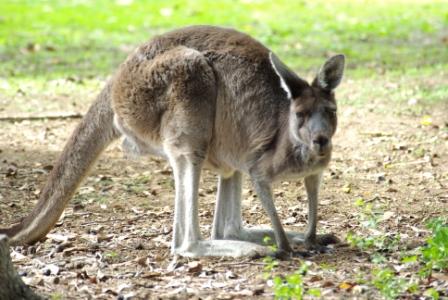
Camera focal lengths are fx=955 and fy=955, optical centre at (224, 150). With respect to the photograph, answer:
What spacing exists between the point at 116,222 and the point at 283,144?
Answer: 1483 millimetres

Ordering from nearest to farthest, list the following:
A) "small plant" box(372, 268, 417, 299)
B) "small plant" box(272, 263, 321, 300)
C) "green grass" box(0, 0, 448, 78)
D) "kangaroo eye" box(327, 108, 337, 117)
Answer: "small plant" box(272, 263, 321, 300) → "small plant" box(372, 268, 417, 299) → "kangaroo eye" box(327, 108, 337, 117) → "green grass" box(0, 0, 448, 78)

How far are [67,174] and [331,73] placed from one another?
5.22 feet

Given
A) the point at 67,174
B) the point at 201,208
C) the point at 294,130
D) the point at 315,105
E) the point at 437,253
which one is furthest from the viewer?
the point at 201,208

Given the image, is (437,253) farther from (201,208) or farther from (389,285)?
(201,208)

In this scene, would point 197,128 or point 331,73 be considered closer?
point 331,73

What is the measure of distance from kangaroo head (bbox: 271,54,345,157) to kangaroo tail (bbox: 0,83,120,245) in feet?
3.66

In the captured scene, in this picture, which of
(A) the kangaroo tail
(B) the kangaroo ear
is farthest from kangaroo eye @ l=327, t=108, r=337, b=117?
(A) the kangaroo tail

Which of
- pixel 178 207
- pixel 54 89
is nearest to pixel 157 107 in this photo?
pixel 178 207

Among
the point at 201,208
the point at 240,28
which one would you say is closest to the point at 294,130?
the point at 201,208

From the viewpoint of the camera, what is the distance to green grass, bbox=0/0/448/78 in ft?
37.0

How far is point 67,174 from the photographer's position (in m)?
5.38

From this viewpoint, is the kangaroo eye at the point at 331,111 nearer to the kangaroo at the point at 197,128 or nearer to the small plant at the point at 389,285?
the kangaroo at the point at 197,128

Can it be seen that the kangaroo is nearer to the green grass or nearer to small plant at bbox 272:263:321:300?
small plant at bbox 272:263:321:300

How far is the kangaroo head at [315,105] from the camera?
4.84 metres
